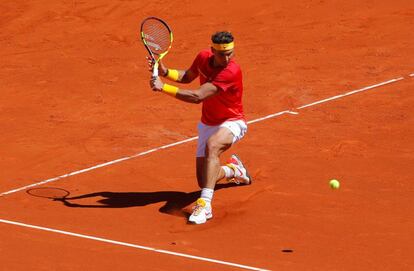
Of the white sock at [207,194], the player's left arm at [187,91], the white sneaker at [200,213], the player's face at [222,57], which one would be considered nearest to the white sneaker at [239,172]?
the white sock at [207,194]

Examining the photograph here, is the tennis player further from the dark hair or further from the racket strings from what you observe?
the racket strings

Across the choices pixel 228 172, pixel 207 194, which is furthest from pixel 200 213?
pixel 228 172

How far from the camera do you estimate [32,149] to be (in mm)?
12570

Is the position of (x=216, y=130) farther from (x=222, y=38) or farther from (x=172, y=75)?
(x=222, y=38)

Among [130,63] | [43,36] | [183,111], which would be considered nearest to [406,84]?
[183,111]

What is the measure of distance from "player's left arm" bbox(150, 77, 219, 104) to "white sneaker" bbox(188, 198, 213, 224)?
3.37ft

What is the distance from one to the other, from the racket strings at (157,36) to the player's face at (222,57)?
0.80 meters

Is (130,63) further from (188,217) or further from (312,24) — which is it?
(188,217)

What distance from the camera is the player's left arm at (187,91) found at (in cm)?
980

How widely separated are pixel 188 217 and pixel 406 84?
579 cm

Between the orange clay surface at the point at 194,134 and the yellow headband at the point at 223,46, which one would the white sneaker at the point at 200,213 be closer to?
the orange clay surface at the point at 194,134

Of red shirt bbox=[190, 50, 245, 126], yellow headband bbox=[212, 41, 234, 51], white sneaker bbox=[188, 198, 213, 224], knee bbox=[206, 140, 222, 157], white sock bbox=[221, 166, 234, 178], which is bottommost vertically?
white sneaker bbox=[188, 198, 213, 224]

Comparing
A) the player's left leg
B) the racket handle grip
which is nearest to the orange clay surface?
the player's left leg

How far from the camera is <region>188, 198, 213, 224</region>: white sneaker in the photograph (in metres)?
9.95
